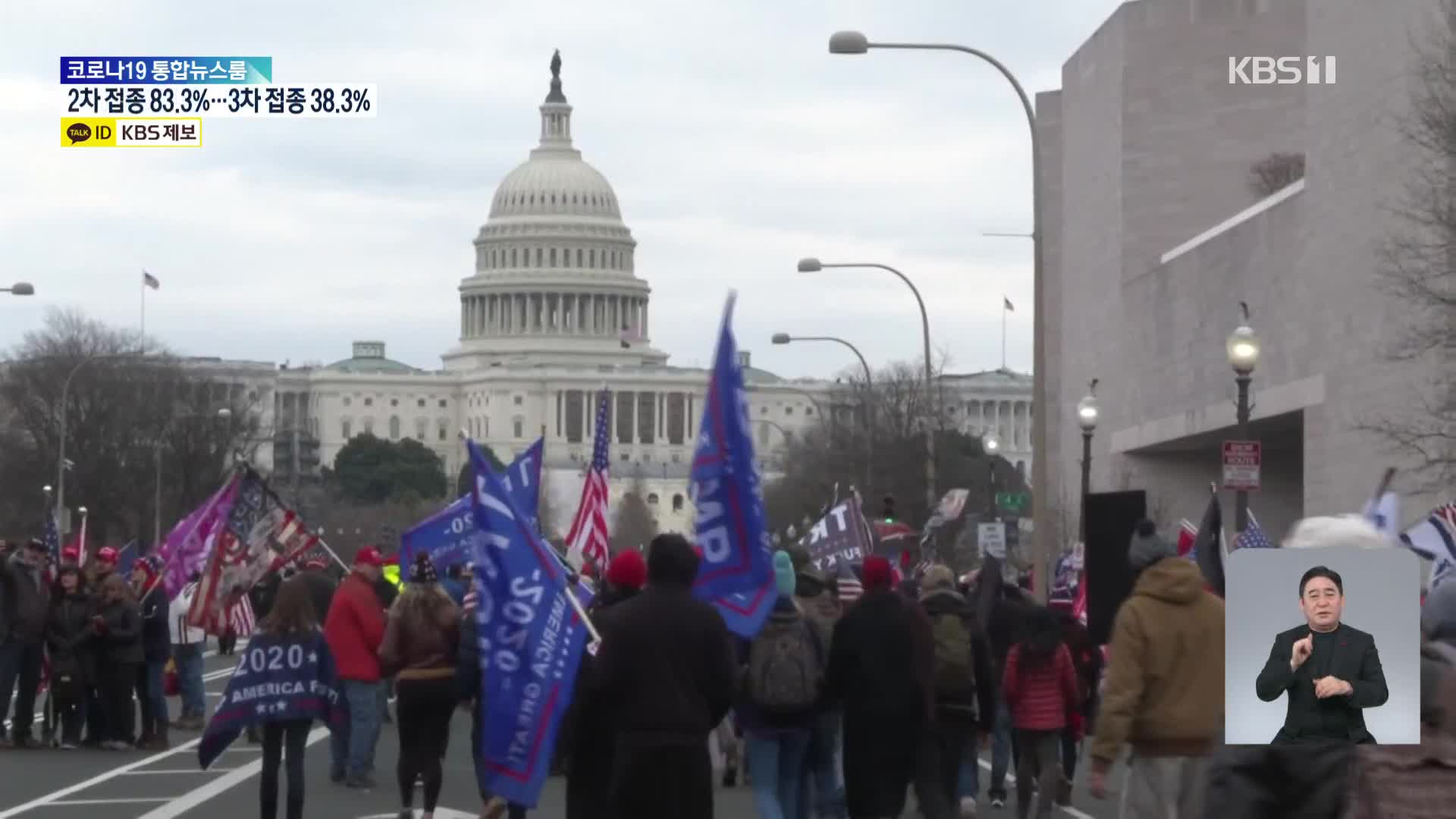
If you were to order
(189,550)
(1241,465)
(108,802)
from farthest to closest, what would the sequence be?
(189,550) → (1241,465) → (108,802)

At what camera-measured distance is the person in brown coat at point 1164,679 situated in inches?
356

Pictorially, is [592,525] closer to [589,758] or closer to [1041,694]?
[1041,694]

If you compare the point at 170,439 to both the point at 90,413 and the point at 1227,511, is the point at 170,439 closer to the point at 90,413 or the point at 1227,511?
the point at 90,413

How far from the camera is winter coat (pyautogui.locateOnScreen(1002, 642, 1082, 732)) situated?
1544 centimetres

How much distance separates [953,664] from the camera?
47.9 ft

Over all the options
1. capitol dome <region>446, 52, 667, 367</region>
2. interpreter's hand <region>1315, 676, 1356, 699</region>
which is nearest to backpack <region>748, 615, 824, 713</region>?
interpreter's hand <region>1315, 676, 1356, 699</region>

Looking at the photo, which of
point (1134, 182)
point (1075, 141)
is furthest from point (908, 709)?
point (1075, 141)

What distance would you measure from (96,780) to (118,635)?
11.2ft

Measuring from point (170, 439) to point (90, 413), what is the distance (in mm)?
2690

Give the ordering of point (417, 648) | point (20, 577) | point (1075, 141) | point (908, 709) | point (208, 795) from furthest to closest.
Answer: point (1075, 141)
point (20, 577)
point (208, 795)
point (417, 648)
point (908, 709)

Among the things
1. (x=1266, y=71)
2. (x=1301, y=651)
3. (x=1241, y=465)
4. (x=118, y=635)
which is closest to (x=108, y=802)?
(x=118, y=635)

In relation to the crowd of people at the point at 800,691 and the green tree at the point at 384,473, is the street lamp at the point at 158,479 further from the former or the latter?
the green tree at the point at 384,473

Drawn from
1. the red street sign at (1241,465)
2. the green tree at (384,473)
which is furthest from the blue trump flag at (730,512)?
the green tree at (384,473)

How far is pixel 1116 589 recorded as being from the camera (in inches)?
407
